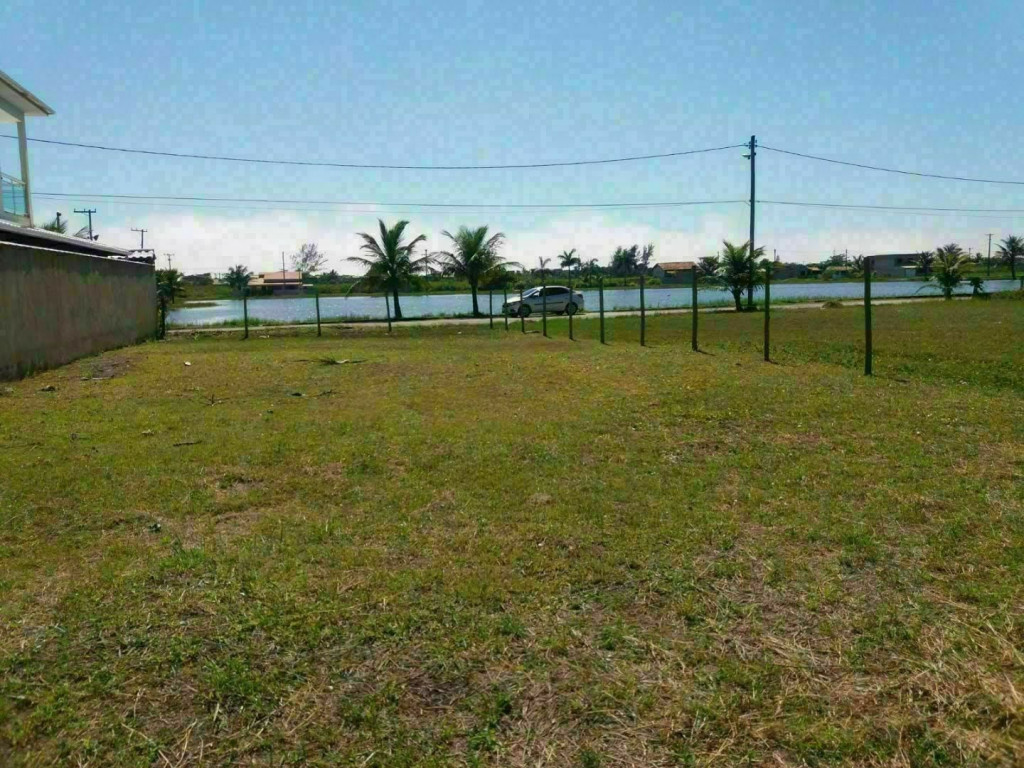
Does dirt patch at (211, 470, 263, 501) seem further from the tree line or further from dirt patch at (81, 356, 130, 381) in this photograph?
the tree line

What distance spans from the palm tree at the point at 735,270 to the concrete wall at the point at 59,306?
2744 centimetres

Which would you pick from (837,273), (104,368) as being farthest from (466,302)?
(837,273)

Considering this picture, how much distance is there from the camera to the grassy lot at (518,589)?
2584 mm

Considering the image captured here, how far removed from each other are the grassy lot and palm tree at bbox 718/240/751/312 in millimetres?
32386

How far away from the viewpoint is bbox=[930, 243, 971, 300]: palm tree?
4156cm

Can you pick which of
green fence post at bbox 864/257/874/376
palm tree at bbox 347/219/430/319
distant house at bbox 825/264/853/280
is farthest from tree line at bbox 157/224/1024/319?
distant house at bbox 825/264/853/280

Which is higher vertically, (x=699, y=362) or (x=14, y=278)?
(x=14, y=278)

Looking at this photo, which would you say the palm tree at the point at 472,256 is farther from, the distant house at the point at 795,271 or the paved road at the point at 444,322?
the distant house at the point at 795,271

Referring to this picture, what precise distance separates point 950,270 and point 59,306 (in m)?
40.7

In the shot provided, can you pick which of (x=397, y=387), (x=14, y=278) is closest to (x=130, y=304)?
(x=14, y=278)

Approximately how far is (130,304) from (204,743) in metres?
19.6

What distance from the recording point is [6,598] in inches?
140

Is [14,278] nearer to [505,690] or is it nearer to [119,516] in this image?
[119,516]

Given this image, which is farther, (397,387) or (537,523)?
(397,387)
